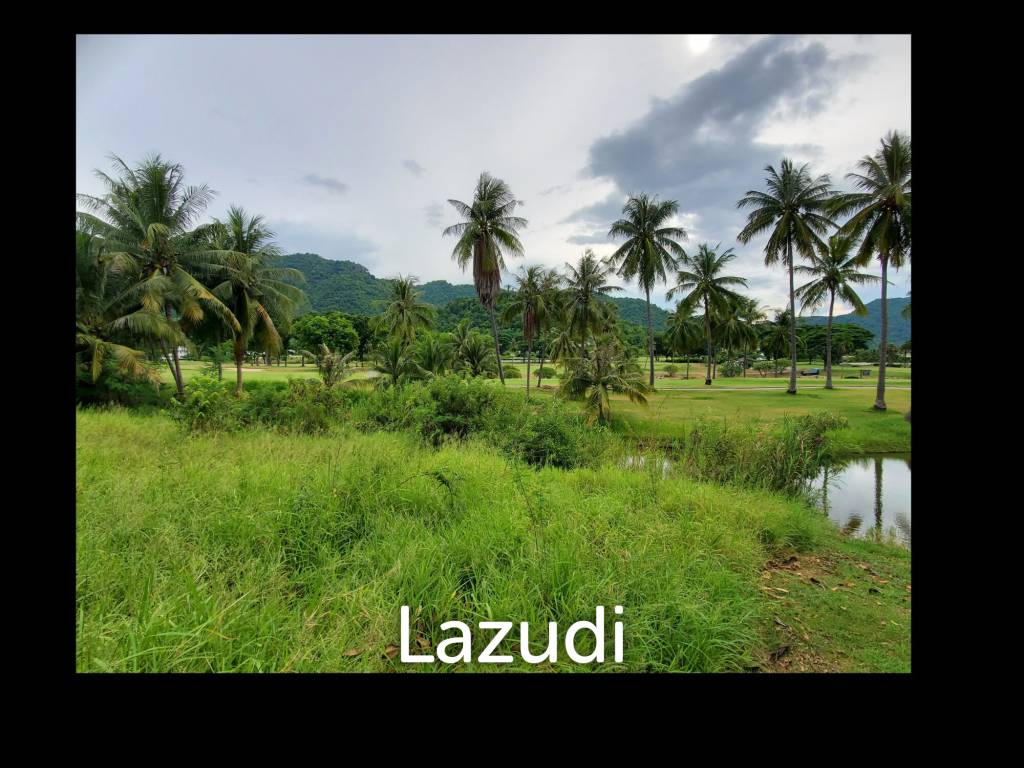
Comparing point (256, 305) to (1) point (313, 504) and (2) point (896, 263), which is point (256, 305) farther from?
(2) point (896, 263)

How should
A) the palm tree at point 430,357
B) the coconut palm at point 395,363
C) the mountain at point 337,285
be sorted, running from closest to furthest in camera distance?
the coconut palm at point 395,363
the palm tree at point 430,357
the mountain at point 337,285

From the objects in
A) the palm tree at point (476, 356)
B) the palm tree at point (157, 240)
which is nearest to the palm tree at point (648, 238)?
the palm tree at point (476, 356)

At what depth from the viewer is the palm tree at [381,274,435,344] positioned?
93.5ft

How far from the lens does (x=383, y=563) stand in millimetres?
2576

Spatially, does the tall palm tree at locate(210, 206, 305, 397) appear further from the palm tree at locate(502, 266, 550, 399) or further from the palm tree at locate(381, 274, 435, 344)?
the palm tree at locate(502, 266, 550, 399)

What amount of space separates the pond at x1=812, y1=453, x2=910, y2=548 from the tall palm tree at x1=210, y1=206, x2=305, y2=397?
21.4 m

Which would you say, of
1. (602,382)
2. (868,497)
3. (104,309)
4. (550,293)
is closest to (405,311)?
(550,293)

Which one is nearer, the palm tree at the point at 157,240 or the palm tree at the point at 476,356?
the palm tree at the point at 157,240

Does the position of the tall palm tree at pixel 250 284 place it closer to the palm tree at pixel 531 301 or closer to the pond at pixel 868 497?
the palm tree at pixel 531 301

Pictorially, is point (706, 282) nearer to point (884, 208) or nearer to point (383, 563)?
point (884, 208)

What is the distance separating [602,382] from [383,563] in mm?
10527

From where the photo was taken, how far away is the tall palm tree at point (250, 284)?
56.6 ft

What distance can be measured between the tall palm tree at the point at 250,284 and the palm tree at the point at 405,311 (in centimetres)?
909

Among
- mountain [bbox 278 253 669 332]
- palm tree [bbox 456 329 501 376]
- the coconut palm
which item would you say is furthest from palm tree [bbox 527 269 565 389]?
mountain [bbox 278 253 669 332]
